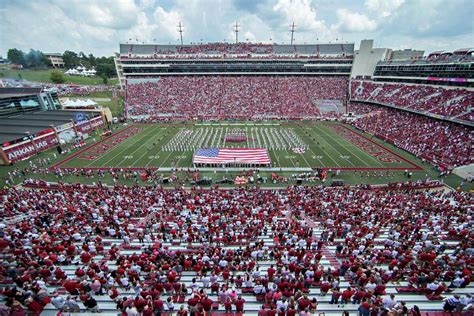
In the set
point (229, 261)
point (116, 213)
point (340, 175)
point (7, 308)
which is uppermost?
point (7, 308)

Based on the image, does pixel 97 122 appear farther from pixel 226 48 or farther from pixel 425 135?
pixel 425 135

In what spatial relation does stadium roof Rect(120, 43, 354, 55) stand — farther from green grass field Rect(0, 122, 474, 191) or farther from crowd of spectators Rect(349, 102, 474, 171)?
green grass field Rect(0, 122, 474, 191)

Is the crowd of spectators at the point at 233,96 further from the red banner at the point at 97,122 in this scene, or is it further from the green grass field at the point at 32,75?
the green grass field at the point at 32,75

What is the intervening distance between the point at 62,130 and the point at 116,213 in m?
26.0

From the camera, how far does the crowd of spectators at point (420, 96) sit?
32.0m

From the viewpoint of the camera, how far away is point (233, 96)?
179ft

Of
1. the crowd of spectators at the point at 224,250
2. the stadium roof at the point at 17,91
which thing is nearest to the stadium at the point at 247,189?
the crowd of spectators at the point at 224,250

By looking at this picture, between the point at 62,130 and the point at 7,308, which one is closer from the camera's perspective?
the point at 7,308

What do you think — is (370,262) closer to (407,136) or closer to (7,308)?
(7,308)

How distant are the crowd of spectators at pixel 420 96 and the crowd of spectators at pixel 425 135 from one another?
1.38 m

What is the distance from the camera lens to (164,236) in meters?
11.2

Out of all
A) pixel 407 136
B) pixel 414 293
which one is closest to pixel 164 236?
pixel 414 293

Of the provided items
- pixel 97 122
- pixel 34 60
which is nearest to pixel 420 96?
pixel 97 122

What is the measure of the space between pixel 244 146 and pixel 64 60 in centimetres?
10497
